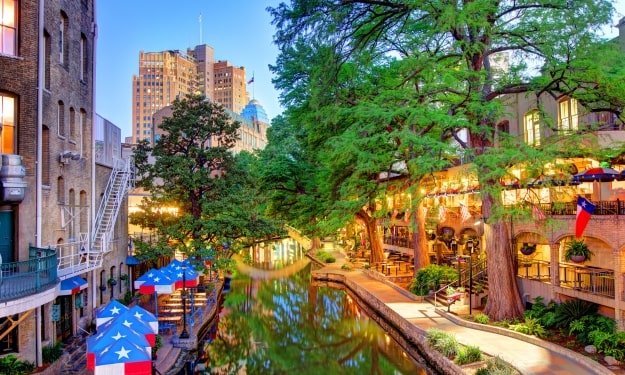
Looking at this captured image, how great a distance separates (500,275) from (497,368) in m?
7.66

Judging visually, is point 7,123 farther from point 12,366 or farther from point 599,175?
point 599,175

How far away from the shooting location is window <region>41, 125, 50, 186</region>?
19219 millimetres

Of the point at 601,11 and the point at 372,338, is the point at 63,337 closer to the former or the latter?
the point at 372,338

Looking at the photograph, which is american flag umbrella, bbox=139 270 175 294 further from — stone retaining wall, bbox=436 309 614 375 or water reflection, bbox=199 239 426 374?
stone retaining wall, bbox=436 309 614 375

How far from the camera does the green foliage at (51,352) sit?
1769cm

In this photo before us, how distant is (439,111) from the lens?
21.8 m

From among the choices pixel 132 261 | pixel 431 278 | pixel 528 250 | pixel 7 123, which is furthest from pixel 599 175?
pixel 132 261

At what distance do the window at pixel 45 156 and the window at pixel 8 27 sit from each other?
2891 millimetres

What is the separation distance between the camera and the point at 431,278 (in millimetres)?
30562

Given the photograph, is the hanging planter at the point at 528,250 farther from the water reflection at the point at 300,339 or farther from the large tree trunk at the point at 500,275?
the water reflection at the point at 300,339

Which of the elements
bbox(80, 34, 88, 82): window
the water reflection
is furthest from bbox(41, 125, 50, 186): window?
the water reflection

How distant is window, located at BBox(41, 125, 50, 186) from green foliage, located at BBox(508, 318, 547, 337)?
18.2m

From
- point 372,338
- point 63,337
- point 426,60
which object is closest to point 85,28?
point 63,337

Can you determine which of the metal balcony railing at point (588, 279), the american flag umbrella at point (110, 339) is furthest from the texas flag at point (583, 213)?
the american flag umbrella at point (110, 339)
